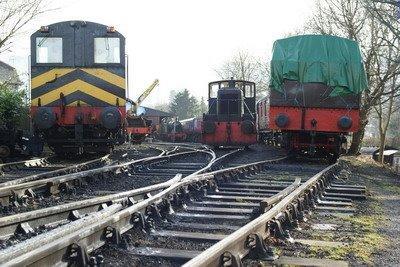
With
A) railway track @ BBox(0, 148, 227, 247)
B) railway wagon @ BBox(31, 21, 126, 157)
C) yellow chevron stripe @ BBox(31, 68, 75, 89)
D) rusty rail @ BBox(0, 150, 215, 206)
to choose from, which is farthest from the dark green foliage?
railway track @ BBox(0, 148, 227, 247)

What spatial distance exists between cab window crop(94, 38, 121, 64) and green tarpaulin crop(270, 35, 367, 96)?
4069 mm

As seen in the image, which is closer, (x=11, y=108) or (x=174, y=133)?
(x=11, y=108)

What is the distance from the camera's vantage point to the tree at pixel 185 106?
252ft

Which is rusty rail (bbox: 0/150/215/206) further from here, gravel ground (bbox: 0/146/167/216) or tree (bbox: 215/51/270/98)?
tree (bbox: 215/51/270/98)

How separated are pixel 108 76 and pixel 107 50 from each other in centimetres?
66

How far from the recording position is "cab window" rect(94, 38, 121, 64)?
11812mm

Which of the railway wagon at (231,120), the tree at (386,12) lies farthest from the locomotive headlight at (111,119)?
the tree at (386,12)

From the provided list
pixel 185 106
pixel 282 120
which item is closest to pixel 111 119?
pixel 282 120

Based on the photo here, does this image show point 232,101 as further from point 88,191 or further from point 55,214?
point 55,214

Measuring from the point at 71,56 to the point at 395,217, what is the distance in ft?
28.7

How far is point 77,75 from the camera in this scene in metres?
11.8

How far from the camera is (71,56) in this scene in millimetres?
11828

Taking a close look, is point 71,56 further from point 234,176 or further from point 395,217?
point 395,217

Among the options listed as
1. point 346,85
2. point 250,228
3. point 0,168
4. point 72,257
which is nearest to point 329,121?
point 346,85
